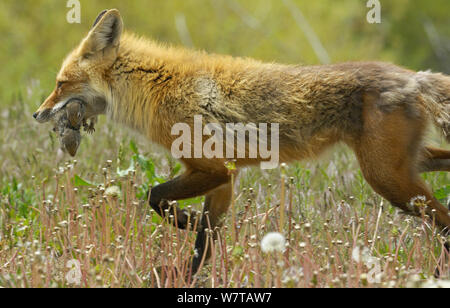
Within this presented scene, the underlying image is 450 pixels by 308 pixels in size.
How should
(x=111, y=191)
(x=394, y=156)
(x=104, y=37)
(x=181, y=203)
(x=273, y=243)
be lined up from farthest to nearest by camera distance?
(x=181, y=203) < (x=104, y=37) < (x=394, y=156) < (x=111, y=191) < (x=273, y=243)

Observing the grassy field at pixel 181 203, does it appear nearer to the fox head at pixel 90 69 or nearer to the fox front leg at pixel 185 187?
the fox front leg at pixel 185 187

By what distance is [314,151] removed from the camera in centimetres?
555

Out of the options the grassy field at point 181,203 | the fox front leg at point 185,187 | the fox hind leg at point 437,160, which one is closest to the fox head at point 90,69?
the grassy field at point 181,203

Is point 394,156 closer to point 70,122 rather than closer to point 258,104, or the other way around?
point 258,104

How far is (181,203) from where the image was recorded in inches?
249

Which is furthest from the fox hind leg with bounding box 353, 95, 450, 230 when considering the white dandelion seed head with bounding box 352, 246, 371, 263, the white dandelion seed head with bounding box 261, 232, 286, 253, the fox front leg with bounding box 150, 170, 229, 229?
the white dandelion seed head with bounding box 261, 232, 286, 253

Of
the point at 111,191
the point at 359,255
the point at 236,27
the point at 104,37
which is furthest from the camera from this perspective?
the point at 236,27

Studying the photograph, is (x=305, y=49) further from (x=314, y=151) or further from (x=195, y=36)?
(x=314, y=151)

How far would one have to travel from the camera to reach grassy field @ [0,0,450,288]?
416 cm

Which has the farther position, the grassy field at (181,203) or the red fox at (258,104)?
the red fox at (258,104)

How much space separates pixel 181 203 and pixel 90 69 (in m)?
1.60

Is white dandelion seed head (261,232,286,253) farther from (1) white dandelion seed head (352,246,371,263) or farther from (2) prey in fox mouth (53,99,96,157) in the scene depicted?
(2) prey in fox mouth (53,99,96,157)

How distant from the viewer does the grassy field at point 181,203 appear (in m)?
4.16

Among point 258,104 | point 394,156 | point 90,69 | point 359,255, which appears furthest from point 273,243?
point 90,69
